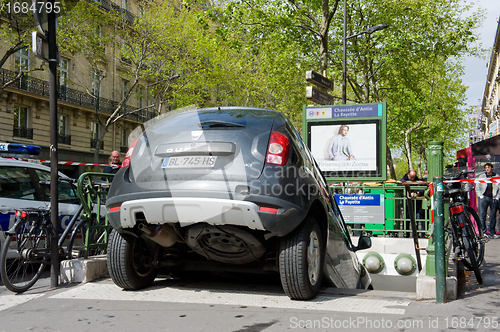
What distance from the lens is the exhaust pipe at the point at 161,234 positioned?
13.9 feet

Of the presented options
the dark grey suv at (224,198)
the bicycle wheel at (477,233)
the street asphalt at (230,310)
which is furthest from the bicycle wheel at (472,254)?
the dark grey suv at (224,198)

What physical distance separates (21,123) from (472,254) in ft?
93.1

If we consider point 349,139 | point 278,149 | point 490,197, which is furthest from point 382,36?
point 278,149

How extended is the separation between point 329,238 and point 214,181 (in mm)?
1757

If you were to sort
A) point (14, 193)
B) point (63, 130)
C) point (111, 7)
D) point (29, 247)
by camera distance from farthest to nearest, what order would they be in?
point (63, 130) < point (111, 7) < point (14, 193) < point (29, 247)

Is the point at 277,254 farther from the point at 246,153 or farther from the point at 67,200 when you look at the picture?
the point at 67,200

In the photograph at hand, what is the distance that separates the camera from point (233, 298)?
4359 mm

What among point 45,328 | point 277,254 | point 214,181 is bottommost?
point 45,328

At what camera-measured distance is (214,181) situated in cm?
387

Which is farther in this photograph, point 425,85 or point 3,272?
point 425,85

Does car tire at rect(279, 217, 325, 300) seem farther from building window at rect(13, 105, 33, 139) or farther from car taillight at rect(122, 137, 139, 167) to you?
building window at rect(13, 105, 33, 139)

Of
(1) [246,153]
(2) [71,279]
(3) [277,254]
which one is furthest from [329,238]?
(2) [71,279]

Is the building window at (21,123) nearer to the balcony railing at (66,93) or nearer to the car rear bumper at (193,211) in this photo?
the balcony railing at (66,93)

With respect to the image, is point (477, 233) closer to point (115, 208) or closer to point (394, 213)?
point (394, 213)
